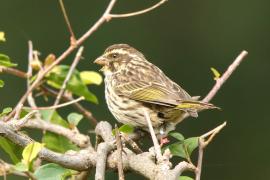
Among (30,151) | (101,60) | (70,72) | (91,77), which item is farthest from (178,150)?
(101,60)

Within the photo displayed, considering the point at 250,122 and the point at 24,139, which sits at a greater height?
the point at 24,139

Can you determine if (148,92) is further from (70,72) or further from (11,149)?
(11,149)

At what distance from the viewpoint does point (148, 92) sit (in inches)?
170

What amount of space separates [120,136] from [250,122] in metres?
8.78

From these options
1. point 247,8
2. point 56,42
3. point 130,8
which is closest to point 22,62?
point 56,42

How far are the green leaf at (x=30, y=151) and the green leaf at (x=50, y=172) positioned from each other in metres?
0.07

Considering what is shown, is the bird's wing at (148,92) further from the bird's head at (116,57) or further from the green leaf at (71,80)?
the green leaf at (71,80)

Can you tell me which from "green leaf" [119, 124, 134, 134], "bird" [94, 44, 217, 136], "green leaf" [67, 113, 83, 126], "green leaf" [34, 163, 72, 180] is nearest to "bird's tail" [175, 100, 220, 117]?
"bird" [94, 44, 217, 136]

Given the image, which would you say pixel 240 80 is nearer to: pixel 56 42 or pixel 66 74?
pixel 56 42

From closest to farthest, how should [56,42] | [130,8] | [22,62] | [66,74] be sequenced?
[66,74], [22,62], [56,42], [130,8]

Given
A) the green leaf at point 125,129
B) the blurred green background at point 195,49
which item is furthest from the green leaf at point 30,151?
the blurred green background at point 195,49

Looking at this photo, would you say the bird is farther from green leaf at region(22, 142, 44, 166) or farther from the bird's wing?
green leaf at region(22, 142, 44, 166)

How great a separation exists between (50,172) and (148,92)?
5.30ft

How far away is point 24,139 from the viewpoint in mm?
2697
